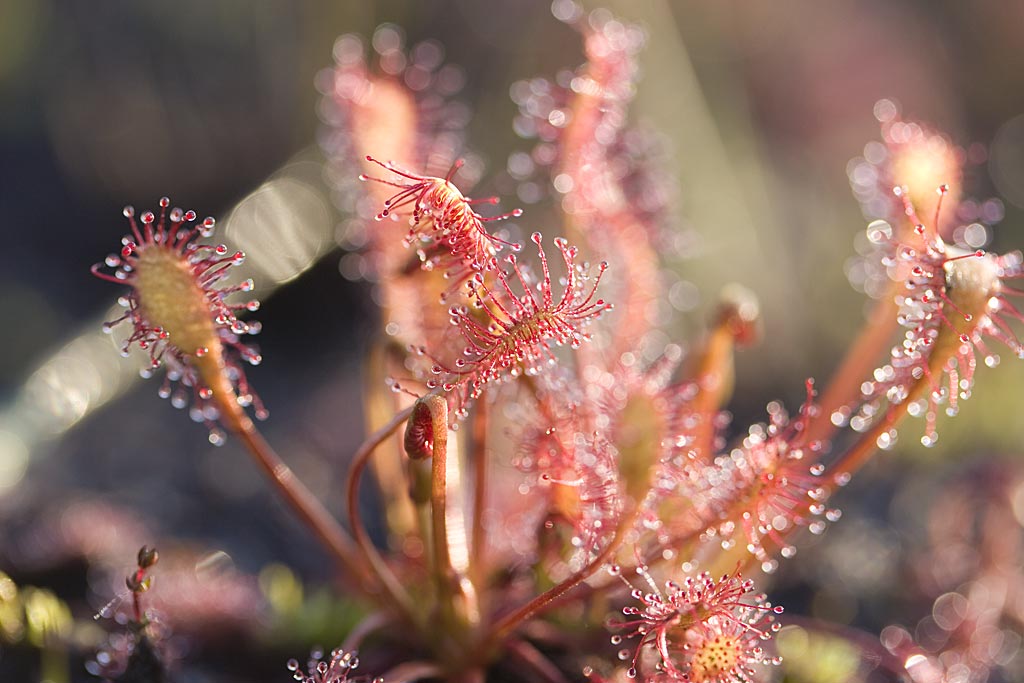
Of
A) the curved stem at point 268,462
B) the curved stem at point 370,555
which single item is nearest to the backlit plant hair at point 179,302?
the curved stem at point 268,462

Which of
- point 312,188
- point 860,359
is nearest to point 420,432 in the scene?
point 860,359

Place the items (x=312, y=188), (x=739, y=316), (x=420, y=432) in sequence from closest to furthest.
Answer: (x=420, y=432), (x=739, y=316), (x=312, y=188)

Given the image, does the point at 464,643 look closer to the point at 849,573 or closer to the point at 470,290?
the point at 470,290

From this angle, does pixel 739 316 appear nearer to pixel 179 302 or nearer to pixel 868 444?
pixel 868 444

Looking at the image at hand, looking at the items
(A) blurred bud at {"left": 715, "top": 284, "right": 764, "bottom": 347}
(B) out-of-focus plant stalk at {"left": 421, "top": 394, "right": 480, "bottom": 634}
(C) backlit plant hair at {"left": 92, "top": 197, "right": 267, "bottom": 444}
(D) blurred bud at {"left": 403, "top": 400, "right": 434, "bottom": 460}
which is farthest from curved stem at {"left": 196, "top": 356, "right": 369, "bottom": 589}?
(A) blurred bud at {"left": 715, "top": 284, "right": 764, "bottom": 347}

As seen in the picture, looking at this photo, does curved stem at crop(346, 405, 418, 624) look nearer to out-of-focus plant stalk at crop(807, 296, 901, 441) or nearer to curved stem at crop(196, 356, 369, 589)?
curved stem at crop(196, 356, 369, 589)

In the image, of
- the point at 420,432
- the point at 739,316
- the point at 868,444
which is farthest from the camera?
the point at 739,316

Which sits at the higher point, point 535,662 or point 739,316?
point 739,316

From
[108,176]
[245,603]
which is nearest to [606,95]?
[245,603]

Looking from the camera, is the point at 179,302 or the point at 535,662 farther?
the point at 535,662
